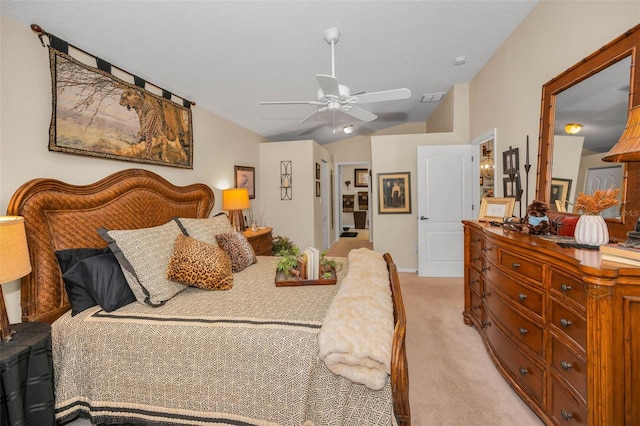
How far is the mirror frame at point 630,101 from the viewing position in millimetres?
1596

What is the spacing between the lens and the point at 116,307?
1781 millimetres

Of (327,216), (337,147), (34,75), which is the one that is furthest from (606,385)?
(337,147)

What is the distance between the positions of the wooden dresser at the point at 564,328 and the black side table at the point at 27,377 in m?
2.56

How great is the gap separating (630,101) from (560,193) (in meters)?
0.78

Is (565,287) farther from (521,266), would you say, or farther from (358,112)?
(358,112)

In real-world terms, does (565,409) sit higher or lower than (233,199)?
lower

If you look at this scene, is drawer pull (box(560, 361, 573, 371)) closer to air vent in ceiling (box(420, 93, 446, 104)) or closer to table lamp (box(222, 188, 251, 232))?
table lamp (box(222, 188, 251, 232))

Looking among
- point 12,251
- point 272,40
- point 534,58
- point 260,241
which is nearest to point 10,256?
point 12,251

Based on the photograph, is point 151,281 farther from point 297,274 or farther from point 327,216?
point 327,216

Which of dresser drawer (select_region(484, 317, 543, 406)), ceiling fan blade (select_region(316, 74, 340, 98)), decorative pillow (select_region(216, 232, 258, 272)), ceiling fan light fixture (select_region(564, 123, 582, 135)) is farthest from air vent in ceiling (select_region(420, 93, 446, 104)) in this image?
decorative pillow (select_region(216, 232, 258, 272))

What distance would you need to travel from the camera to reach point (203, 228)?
2689mm

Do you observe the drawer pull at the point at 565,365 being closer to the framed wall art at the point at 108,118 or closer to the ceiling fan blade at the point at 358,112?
the ceiling fan blade at the point at 358,112

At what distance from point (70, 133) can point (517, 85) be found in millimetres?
4099

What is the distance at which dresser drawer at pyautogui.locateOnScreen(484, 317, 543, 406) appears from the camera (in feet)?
5.45
